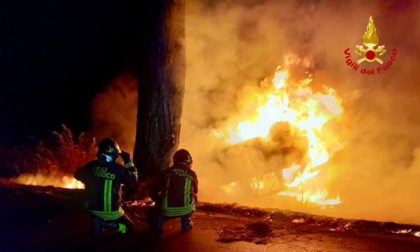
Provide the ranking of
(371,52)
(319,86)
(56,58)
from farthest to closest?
(56,58), (319,86), (371,52)

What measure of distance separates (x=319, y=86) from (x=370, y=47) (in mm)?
1718

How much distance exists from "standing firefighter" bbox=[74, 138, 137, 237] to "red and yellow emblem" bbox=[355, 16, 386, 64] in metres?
8.37

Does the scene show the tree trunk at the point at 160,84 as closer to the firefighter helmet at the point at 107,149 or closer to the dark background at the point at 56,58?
the firefighter helmet at the point at 107,149

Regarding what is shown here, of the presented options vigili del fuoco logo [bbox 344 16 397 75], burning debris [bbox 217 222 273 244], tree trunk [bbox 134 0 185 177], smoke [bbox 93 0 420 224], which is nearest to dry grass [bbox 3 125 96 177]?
smoke [bbox 93 0 420 224]

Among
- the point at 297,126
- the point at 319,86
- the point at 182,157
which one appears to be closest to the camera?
the point at 182,157

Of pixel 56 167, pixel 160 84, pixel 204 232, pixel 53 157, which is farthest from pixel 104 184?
pixel 53 157

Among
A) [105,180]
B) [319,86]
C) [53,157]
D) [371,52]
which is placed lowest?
[105,180]

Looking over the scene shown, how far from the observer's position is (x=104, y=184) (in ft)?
15.8

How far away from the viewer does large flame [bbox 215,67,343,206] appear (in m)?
10.1

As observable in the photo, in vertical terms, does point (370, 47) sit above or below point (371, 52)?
above

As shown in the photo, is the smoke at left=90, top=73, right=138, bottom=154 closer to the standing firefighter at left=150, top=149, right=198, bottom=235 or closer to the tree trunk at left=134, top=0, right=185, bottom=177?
the tree trunk at left=134, top=0, right=185, bottom=177

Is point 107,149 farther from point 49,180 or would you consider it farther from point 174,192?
point 49,180

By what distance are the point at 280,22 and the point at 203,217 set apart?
709 cm

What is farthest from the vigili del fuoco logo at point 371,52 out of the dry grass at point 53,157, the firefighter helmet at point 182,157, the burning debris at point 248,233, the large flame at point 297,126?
the dry grass at point 53,157
